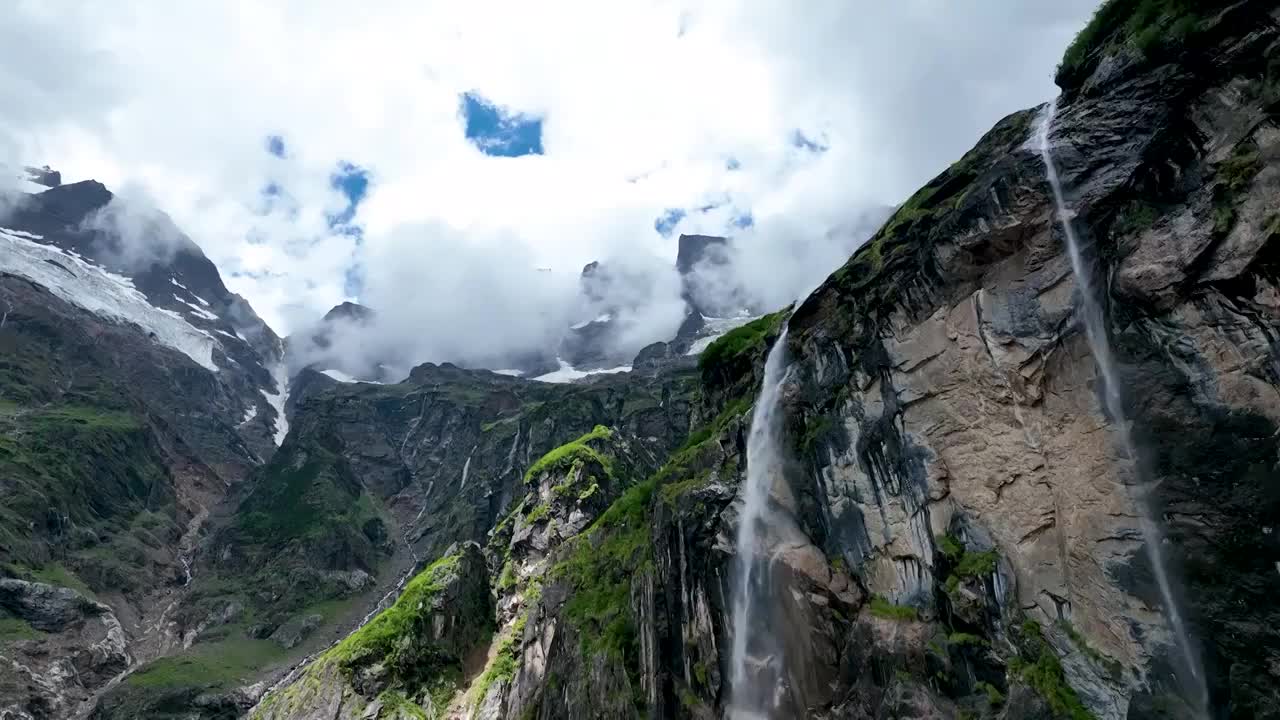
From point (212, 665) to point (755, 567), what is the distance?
11463 centimetres

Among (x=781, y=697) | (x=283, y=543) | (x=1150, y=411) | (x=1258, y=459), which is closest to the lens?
(x=1258, y=459)

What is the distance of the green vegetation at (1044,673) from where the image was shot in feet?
94.4

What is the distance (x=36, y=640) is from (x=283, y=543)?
57.6m

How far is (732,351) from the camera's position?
70.1 m

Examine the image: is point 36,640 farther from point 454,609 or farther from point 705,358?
point 705,358

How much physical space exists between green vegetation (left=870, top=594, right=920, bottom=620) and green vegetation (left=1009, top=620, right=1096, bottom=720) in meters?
5.33

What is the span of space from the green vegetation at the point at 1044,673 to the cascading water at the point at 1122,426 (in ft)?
12.5

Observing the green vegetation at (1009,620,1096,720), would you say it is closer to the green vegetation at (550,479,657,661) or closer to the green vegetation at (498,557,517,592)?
the green vegetation at (550,479,657,661)

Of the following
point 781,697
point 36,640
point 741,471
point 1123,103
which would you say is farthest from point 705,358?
point 36,640

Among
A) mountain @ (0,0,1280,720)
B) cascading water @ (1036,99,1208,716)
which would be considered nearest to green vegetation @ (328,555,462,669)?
mountain @ (0,0,1280,720)

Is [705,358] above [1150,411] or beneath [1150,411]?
above

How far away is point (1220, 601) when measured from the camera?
86.8 feet

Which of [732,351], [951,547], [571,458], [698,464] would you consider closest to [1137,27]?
[951,547]

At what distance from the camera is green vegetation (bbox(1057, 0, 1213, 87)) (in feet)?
107
